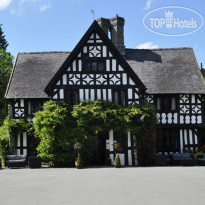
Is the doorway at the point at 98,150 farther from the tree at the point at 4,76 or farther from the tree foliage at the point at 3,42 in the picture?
the tree foliage at the point at 3,42

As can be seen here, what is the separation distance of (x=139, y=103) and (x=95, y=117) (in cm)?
298

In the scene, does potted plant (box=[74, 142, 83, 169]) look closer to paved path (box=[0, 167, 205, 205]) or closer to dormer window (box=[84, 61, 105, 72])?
dormer window (box=[84, 61, 105, 72])

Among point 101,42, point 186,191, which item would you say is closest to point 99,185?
point 186,191

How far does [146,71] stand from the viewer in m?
22.2

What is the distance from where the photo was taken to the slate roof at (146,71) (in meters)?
20.6

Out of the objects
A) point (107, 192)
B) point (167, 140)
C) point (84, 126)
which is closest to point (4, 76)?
point (84, 126)

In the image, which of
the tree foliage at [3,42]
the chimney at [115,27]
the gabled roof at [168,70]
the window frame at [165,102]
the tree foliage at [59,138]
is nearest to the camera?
the tree foliage at [59,138]

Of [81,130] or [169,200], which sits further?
[81,130]

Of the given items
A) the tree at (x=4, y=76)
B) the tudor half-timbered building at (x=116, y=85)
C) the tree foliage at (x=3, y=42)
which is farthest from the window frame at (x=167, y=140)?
the tree foliage at (x=3, y=42)

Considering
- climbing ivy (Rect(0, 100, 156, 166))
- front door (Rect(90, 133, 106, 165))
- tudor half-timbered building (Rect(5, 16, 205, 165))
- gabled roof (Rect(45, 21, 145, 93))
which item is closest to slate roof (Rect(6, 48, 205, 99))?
tudor half-timbered building (Rect(5, 16, 205, 165))

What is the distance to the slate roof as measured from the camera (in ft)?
67.7

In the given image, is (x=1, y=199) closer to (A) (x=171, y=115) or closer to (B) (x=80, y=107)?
(B) (x=80, y=107)

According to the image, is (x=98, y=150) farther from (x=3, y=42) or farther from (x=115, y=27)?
(x=3, y=42)

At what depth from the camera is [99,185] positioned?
10.1m
